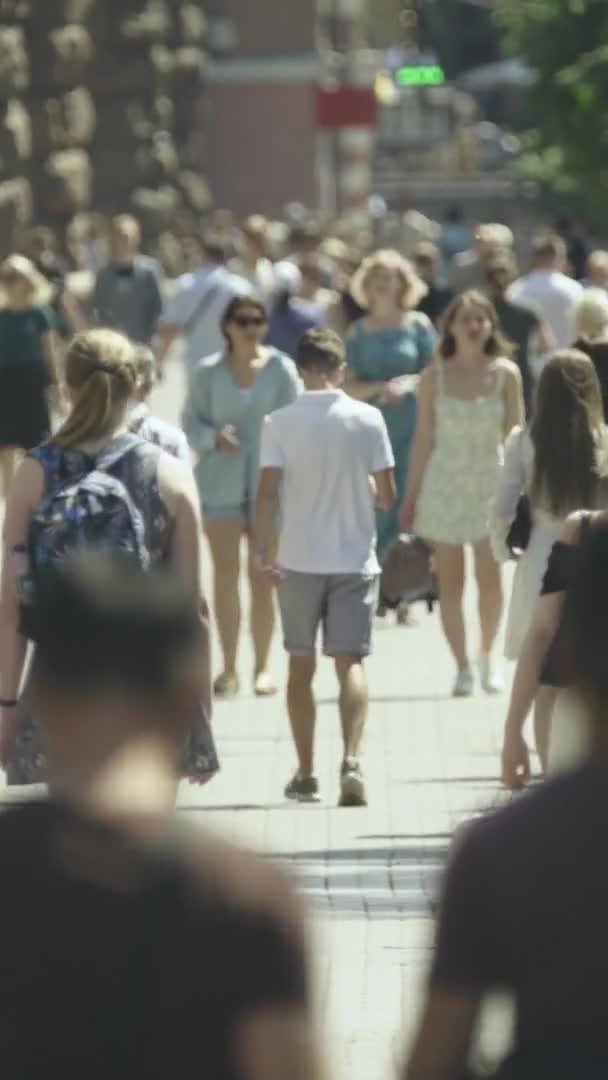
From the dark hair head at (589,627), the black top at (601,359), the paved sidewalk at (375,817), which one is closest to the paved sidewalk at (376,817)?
the paved sidewalk at (375,817)

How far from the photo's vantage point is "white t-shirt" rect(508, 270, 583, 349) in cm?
1928

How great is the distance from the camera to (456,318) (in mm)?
13375

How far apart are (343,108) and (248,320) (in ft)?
153

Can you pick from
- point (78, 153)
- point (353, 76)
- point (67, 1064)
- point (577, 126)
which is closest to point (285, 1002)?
point (67, 1064)

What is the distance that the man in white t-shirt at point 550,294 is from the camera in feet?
63.3

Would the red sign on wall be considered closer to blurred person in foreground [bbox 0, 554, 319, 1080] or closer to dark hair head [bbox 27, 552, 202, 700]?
dark hair head [bbox 27, 552, 202, 700]

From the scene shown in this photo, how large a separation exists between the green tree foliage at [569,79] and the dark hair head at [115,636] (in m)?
25.6

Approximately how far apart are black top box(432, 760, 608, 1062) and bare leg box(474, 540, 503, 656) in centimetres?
942

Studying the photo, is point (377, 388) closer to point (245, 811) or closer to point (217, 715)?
point (217, 715)

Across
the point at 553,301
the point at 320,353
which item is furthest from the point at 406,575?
the point at 553,301

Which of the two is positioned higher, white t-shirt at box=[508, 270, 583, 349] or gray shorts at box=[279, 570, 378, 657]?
gray shorts at box=[279, 570, 378, 657]

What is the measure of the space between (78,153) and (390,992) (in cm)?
3264

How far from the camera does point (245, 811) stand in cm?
1109

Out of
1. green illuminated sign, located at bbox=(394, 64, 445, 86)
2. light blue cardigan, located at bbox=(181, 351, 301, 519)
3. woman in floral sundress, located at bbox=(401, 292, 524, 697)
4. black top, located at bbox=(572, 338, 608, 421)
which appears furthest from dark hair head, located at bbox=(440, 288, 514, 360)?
green illuminated sign, located at bbox=(394, 64, 445, 86)
